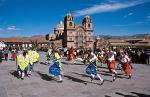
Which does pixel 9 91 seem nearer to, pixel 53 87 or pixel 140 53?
pixel 53 87

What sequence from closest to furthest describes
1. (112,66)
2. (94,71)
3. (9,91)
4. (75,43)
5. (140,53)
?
(9,91) → (94,71) → (112,66) → (140,53) → (75,43)

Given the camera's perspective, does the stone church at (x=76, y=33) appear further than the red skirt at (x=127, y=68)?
Yes

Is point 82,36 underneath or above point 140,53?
above

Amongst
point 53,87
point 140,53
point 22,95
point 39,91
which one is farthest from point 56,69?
point 140,53

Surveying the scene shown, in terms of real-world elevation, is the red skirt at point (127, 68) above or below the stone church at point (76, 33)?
below

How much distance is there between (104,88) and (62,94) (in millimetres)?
2009

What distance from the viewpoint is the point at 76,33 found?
97.7m

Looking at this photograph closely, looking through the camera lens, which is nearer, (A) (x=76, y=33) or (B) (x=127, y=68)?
(B) (x=127, y=68)

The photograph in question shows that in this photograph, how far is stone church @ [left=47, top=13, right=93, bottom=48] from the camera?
310 ft

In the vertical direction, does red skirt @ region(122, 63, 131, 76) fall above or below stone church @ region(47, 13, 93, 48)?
below

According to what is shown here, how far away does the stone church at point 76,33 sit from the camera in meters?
94.6

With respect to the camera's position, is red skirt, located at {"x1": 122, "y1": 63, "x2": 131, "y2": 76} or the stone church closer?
red skirt, located at {"x1": 122, "y1": 63, "x2": 131, "y2": 76}

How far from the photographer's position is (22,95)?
848 centimetres

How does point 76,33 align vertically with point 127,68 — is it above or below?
above
